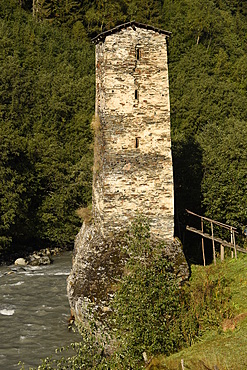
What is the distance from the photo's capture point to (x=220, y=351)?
10359 millimetres

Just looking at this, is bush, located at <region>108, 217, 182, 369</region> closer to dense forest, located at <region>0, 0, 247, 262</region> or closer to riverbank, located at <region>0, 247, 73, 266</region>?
dense forest, located at <region>0, 0, 247, 262</region>

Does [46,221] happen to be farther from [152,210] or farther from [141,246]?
[141,246]

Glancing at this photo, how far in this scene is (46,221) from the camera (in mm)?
27156

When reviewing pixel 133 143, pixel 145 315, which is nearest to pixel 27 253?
pixel 133 143

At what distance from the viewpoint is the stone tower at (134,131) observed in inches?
592

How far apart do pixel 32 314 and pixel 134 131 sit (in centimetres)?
767

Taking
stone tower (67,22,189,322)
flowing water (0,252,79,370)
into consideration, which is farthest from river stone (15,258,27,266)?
stone tower (67,22,189,322)

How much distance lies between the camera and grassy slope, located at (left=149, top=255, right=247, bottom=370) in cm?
969

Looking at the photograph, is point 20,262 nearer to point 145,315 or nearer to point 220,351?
point 145,315

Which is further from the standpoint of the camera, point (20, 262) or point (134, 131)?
point (20, 262)

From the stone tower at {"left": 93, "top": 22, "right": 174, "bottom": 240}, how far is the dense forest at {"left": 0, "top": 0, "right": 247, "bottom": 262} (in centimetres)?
700

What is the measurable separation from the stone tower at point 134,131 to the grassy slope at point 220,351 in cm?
389

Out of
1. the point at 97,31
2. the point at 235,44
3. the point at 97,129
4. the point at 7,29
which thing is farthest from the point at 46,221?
the point at 235,44

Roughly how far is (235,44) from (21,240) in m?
36.4
